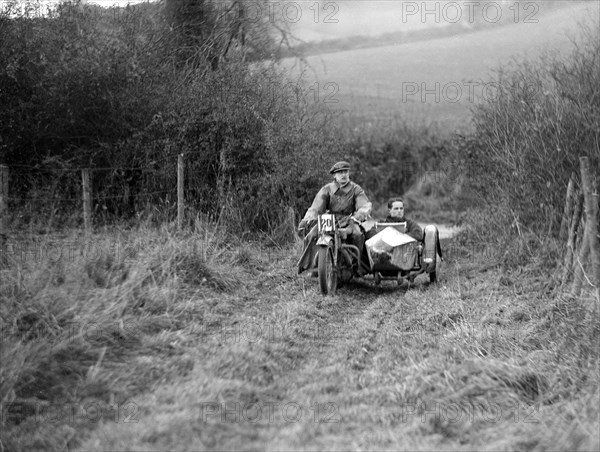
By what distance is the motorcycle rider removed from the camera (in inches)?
449

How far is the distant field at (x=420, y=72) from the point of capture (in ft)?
101

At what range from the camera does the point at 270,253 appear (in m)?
13.5

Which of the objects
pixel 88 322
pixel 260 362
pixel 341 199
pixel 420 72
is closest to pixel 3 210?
pixel 88 322

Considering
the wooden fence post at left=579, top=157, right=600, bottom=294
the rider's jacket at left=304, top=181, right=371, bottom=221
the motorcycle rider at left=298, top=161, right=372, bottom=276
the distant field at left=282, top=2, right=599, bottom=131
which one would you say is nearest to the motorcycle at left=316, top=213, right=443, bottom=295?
the motorcycle rider at left=298, top=161, right=372, bottom=276

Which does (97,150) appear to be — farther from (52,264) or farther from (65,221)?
(52,264)

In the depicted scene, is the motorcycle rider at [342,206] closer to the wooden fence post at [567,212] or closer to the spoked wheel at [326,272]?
the spoked wheel at [326,272]

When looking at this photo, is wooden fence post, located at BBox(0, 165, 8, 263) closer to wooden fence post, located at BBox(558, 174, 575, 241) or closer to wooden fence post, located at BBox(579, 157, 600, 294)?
wooden fence post, located at BBox(579, 157, 600, 294)

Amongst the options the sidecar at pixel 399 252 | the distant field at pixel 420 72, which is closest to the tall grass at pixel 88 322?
the sidecar at pixel 399 252

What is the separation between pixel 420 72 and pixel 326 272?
30.4 m

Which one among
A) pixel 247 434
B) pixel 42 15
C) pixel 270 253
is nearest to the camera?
pixel 247 434

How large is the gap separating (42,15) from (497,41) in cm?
2682

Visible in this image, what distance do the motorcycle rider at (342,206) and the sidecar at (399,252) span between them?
0.99ft

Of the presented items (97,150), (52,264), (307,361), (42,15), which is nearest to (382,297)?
(307,361)

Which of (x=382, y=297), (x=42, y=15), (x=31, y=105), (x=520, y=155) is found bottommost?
(x=382, y=297)
